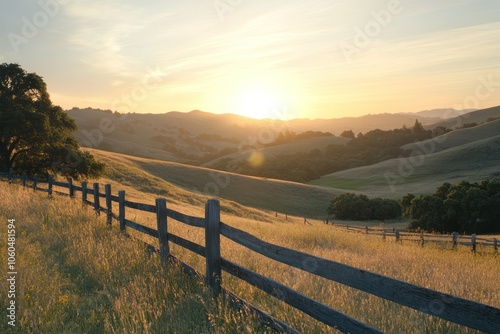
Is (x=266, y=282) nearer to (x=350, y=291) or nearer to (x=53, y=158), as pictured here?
(x=350, y=291)

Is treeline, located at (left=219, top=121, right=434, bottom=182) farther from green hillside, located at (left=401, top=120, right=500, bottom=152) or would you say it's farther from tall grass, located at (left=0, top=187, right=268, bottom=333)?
tall grass, located at (left=0, top=187, right=268, bottom=333)

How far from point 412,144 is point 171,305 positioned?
136 metres

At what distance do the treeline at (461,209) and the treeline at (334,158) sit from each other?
54.3 metres

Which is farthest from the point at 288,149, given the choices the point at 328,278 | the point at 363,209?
the point at 328,278

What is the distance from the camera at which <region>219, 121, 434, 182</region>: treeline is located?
106125 millimetres

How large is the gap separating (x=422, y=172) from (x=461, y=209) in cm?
4596

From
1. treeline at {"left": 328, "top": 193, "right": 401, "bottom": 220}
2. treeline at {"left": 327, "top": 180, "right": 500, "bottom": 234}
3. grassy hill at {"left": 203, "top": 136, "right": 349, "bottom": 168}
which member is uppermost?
grassy hill at {"left": 203, "top": 136, "right": 349, "bottom": 168}

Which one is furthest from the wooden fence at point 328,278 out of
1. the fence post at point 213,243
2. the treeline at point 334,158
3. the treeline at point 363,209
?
the treeline at point 334,158

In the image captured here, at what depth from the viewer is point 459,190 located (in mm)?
46688

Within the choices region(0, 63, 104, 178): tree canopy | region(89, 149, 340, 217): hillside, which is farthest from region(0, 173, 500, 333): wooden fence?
region(89, 149, 340, 217): hillside

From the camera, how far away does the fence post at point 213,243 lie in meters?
5.96

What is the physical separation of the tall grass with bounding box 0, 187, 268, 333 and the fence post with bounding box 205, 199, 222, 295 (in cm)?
23

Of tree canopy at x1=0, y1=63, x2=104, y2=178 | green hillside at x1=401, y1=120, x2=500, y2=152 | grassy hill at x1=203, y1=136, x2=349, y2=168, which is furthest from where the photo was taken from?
grassy hill at x1=203, y1=136, x2=349, y2=168

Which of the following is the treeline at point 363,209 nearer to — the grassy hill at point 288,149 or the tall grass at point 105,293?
the tall grass at point 105,293
